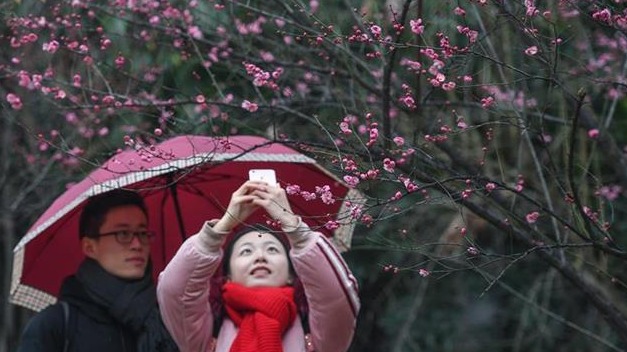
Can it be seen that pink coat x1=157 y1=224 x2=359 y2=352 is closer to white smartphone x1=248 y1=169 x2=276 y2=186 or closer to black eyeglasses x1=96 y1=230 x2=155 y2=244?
white smartphone x1=248 y1=169 x2=276 y2=186

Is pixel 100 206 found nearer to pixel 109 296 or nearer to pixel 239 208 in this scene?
pixel 109 296

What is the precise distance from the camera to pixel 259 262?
18.0 ft

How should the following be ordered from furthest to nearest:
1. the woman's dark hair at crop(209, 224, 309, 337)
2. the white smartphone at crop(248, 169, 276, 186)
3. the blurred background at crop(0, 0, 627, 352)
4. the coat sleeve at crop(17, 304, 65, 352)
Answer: the coat sleeve at crop(17, 304, 65, 352), the woman's dark hair at crop(209, 224, 309, 337), the white smartphone at crop(248, 169, 276, 186), the blurred background at crop(0, 0, 627, 352)

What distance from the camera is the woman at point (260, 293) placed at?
520 centimetres

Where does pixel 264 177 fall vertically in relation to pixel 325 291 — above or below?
above

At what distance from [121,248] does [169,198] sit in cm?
46

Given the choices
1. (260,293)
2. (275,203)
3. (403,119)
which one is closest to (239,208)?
(275,203)

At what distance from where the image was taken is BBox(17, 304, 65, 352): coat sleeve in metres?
5.65

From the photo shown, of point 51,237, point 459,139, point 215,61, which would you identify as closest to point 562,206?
point 459,139

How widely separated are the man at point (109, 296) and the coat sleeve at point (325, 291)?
0.63 metres

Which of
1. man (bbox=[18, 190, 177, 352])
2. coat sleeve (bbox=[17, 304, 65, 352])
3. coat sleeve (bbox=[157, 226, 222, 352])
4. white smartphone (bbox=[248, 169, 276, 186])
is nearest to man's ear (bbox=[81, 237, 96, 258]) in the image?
man (bbox=[18, 190, 177, 352])

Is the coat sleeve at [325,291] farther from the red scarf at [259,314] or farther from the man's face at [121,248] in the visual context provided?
the man's face at [121,248]

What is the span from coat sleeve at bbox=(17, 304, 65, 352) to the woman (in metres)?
0.53

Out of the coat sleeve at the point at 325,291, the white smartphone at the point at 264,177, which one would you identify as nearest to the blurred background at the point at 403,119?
the white smartphone at the point at 264,177
